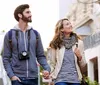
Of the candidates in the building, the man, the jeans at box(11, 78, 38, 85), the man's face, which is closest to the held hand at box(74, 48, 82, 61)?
the man

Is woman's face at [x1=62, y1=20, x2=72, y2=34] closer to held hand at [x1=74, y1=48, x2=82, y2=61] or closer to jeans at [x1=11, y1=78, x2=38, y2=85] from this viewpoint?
held hand at [x1=74, y1=48, x2=82, y2=61]

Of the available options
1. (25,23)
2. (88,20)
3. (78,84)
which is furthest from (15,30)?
(88,20)

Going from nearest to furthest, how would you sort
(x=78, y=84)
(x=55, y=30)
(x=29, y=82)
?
(x=29, y=82), (x=78, y=84), (x=55, y=30)

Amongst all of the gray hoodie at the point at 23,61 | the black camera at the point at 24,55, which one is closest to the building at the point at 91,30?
the gray hoodie at the point at 23,61

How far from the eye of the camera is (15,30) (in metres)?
6.74

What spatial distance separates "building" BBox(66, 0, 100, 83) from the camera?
31556 mm

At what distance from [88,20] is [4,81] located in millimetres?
29978

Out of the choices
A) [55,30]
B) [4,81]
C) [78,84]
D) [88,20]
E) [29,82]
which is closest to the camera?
[29,82]

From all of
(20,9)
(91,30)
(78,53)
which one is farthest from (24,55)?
(91,30)

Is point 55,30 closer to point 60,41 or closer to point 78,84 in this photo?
point 60,41

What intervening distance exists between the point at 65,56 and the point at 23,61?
1.03 metres

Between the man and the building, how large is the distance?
19248mm

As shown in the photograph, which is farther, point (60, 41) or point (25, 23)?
point (60, 41)

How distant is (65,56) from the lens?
24.2ft
